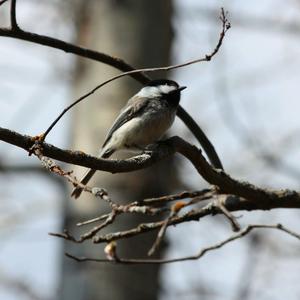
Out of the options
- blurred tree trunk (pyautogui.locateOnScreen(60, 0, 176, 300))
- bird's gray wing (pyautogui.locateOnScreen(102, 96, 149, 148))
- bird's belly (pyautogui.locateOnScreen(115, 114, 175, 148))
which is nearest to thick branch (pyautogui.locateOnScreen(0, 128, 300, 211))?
bird's belly (pyautogui.locateOnScreen(115, 114, 175, 148))

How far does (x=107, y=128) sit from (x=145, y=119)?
0.83m

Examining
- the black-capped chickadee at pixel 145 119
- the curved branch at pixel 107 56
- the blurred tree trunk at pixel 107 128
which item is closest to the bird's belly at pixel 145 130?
the black-capped chickadee at pixel 145 119

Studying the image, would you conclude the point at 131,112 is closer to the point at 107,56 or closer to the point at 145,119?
the point at 145,119

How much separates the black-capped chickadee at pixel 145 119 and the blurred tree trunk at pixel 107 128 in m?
0.57

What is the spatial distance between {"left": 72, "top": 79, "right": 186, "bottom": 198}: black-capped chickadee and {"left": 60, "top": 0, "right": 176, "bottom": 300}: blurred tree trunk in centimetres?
57

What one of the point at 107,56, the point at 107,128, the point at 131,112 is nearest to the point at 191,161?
the point at 107,56

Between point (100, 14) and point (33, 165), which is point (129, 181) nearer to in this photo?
point (100, 14)

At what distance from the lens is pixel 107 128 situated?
4.80m

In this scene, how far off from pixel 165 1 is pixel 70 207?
1.68m

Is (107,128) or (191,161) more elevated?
(191,161)

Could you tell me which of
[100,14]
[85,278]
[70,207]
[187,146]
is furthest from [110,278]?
[187,146]

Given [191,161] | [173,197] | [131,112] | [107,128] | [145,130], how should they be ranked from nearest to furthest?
[173,197] → [191,161] → [145,130] → [131,112] → [107,128]

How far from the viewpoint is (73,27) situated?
6277 millimetres

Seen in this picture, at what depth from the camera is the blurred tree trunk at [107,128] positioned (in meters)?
4.64
